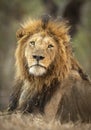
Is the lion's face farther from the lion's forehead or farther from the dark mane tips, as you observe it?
the dark mane tips

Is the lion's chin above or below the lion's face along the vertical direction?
below

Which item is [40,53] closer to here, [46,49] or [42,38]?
[46,49]

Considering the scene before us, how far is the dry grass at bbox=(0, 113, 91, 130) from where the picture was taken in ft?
31.6

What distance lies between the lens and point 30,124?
32.6 feet

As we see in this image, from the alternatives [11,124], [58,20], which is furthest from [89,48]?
[11,124]

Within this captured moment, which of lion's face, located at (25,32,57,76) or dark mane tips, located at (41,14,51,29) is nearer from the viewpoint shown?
lion's face, located at (25,32,57,76)

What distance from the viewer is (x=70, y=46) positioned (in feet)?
36.9

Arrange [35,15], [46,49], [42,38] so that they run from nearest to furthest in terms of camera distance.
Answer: [46,49]
[42,38]
[35,15]

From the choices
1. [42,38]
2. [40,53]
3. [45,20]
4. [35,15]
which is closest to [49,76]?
[40,53]

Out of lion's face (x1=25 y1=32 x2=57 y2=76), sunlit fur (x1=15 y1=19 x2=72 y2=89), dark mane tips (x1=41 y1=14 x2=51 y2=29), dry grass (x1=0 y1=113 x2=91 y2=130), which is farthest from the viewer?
dark mane tips (x1=41 y1=14 x2=51 y2=29)

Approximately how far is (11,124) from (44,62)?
4.44 feet

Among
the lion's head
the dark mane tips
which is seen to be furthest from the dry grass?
the dark mane tips

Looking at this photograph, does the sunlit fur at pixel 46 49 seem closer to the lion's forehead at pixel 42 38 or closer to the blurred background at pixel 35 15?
the lion's forehead at pixel 42 38

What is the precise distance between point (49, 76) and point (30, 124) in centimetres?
123
